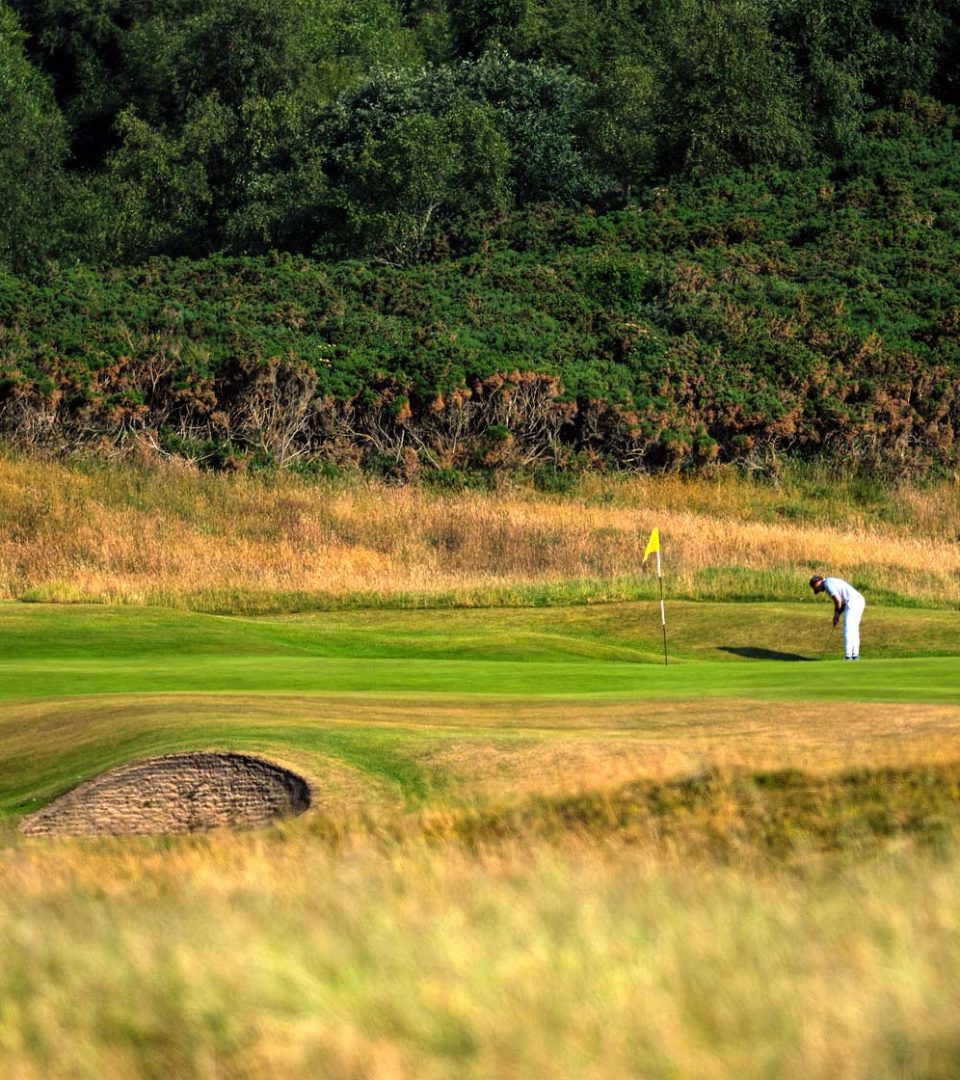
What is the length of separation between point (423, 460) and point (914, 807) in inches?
1459

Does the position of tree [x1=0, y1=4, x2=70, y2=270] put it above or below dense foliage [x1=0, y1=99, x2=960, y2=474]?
above

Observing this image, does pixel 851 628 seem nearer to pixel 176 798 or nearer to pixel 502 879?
pixel 176 798

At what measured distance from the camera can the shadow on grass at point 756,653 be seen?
21.9m

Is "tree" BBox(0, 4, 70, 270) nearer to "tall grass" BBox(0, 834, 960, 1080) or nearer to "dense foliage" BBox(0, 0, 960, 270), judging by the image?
"dense foliage" BBox(0, 0, 960, 270)

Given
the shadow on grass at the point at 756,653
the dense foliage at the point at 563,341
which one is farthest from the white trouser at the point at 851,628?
the dense foliage at the point at 563,341

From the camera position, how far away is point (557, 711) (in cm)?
1144

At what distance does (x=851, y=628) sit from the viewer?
20484mm

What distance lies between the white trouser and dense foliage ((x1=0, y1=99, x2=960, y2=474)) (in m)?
24.2

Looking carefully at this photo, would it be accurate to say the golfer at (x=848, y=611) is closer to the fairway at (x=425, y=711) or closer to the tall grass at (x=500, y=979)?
the fairway at (x=425, y=711)

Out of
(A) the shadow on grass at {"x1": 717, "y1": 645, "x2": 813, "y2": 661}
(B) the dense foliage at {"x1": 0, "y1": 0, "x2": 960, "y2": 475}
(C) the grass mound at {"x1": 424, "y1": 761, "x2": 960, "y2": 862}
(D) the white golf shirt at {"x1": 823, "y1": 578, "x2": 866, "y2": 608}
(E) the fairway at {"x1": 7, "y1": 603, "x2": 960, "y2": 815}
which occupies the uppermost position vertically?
(B) the dense foliage at {"x1": 0, "y1": 0, "x2": 960, "y2": 475}

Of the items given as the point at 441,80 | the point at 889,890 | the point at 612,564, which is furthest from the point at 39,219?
the point at 889,890

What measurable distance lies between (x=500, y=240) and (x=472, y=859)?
54.3 m

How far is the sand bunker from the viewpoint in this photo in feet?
→ 29.5

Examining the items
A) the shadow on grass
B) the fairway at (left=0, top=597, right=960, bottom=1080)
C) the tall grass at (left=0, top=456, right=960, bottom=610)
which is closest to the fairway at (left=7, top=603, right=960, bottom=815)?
the fairway at (left=0, top=597, right=960, bottom=1080)
